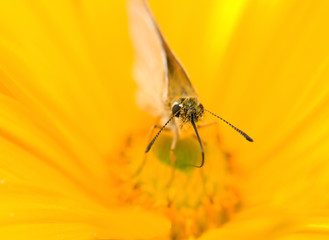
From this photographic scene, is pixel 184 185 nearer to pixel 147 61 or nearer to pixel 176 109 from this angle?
pixel 176 109

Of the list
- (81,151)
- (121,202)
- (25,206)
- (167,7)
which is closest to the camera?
(25,206)

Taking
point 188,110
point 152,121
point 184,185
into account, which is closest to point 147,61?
point 152,121

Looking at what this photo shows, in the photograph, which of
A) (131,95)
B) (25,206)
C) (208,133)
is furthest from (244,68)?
(25,206)

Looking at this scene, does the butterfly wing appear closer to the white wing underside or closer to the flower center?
the white wing underside

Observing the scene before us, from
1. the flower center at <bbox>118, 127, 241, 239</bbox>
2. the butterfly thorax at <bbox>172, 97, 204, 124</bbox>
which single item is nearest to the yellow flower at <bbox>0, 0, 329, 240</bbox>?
the flower center at <bbox>118, 127, 241, 239</bbox>

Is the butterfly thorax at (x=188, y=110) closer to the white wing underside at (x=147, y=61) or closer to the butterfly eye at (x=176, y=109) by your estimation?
the butterfly eye at (x=176, y=109)

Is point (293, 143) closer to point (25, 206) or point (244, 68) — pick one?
point (244, 68)
